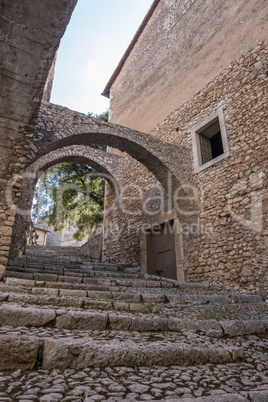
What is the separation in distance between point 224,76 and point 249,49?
0.74m

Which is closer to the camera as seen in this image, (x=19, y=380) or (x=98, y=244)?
(x=19, y=380)

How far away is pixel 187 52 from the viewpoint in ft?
26.0

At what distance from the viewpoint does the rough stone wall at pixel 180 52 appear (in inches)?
249

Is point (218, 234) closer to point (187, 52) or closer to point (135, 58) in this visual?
point (187, 52)

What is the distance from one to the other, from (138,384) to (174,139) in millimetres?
6988

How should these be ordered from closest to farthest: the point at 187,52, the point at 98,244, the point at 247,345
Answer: the point at 247,345
the point at 187,52
the point at 98,244

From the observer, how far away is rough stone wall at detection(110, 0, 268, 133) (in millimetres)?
6312

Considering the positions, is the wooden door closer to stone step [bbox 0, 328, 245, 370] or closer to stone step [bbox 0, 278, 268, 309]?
stone step [bbox 0, 278, 268, 309]

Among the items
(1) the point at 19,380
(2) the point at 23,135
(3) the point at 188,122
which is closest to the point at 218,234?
(3) the point at 188,122

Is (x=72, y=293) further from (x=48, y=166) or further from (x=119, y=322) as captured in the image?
(x=48, y=166)

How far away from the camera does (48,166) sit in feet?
29.3

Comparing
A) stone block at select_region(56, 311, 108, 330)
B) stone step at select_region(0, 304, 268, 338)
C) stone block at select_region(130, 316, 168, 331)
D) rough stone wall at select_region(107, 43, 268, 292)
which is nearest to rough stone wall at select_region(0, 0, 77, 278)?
stone step at select_region(0, 304, 268, 338)

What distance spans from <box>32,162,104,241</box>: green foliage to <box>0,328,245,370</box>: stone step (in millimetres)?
9884

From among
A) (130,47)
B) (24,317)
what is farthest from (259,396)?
(130,47)
